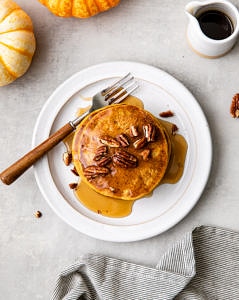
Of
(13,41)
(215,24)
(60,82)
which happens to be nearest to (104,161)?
(60,82)

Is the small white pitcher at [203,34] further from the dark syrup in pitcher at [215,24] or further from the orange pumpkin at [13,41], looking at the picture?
the orange pumpkin at [13,41]

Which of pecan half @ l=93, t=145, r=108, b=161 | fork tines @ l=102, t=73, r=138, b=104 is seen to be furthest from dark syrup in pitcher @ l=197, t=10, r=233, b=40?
pecan half @ l=93, t=145, r=108, b=161

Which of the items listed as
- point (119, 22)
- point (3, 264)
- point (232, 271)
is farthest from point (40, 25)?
point (232, 271)

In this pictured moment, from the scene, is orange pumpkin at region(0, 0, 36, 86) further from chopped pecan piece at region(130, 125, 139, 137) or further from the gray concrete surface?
chopped pecan piece at region(130, 125, 139, 137)

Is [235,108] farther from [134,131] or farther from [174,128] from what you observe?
[134,131]

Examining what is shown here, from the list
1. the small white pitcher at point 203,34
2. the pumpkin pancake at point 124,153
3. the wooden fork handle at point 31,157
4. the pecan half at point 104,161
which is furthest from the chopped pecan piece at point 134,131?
the small white pitcher at point 203,34

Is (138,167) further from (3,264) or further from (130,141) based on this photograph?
(3,264)
